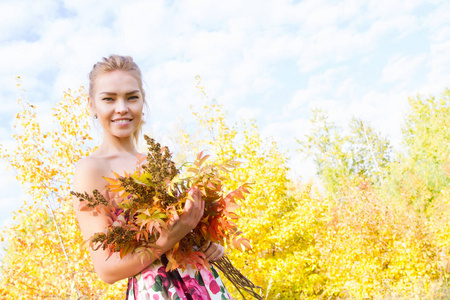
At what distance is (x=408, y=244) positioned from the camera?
9266 millimetres

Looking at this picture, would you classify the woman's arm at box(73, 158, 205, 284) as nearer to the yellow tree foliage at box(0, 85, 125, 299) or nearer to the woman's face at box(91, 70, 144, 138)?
the woman's face at box(91, 70, 144, 138)

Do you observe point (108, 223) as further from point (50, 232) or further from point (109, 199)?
point (50, 232)

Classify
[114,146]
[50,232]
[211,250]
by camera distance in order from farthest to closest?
[50,232]
[114,146]
[211,250]

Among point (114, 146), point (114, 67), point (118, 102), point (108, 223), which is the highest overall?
point (114, 67)

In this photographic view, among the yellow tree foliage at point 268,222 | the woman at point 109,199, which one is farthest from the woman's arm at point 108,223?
the yellow tree foliage at point 268,222

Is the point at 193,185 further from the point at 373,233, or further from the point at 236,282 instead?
the point at 373,233

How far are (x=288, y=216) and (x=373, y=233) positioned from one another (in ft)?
7.50

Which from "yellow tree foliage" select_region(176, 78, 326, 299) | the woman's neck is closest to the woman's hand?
the woman's neck

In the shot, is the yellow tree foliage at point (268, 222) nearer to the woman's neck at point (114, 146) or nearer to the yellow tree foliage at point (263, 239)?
the yellow tree foliage at point (263, 239)

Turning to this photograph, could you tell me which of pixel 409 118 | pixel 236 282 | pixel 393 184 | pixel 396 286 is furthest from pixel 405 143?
pixel 236 282

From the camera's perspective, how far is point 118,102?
1.90 meters

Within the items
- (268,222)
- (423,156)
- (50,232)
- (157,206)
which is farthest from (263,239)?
(423,156)

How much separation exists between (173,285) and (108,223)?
1.22 ft

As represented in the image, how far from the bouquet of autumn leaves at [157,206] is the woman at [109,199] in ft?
0.16
